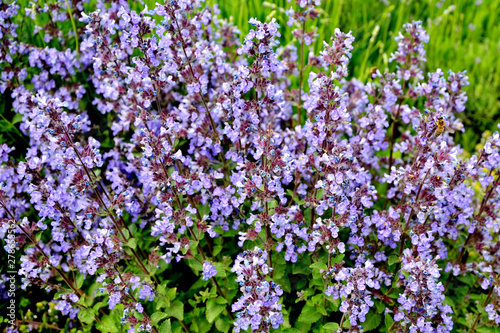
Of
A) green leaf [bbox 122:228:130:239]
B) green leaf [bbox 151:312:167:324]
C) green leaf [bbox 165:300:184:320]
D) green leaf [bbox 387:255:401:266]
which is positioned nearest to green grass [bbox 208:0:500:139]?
green leaf [bbox 387:255:401:266]

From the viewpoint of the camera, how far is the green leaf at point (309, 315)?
3.13 m

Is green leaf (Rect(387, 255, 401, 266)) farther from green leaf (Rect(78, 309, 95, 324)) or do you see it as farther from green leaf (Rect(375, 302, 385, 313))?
green leaf (Rect(78, 309, 95, 324))

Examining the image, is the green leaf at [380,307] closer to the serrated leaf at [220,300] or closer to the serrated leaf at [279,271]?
the serrated leaf at [279,271]

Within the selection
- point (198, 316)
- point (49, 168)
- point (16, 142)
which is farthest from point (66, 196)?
point (16, 142)

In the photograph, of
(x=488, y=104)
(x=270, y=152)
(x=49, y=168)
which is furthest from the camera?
(x=488, y=104)

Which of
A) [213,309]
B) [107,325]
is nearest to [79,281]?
[107,325]

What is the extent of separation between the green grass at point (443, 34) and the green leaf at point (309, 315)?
3361mm

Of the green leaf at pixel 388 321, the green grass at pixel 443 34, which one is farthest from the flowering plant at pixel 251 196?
the green grass at pixel 443 34

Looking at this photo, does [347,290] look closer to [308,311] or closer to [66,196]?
[308,311]

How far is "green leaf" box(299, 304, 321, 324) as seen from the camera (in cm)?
313

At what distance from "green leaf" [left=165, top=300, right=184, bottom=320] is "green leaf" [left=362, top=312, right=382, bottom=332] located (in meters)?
1.40

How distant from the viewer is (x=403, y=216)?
3.42 m

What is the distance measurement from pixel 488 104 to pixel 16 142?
250 inches

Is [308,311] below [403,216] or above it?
below
